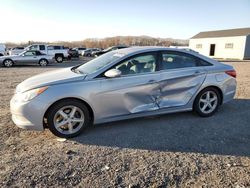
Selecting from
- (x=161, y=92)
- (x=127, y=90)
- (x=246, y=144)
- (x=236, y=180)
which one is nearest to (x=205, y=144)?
(x=246, y=144)

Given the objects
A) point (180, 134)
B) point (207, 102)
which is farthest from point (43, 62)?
point (180, 134)

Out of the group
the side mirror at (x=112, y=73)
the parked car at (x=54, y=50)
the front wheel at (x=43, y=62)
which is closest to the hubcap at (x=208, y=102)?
the side mirror at (x=112, y=73)

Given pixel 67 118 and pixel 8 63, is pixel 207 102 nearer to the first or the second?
pixel 67 118

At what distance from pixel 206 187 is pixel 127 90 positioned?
2142 mm

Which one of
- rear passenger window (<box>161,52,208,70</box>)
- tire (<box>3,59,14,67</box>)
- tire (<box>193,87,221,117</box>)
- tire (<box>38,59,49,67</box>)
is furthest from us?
tire (<box>38,59,49,67</box>)

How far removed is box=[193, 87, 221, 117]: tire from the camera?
199 inches

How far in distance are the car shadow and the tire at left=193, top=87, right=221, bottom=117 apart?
148 mm

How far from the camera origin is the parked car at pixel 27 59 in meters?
18.0

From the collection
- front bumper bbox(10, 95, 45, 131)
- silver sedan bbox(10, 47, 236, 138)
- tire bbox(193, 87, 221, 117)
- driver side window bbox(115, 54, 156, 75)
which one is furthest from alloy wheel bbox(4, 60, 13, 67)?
tire bbox(193, 87, 221, 117)

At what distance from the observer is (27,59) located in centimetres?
1873

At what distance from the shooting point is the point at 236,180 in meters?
2.90

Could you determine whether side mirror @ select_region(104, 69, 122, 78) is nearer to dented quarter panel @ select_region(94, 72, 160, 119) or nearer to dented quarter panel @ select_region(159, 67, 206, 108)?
dented quarter panel @ select_region(94, 72, 160, 119)

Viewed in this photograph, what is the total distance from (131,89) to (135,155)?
1.30 metres

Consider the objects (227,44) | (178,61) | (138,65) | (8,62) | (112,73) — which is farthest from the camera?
(227,44)
